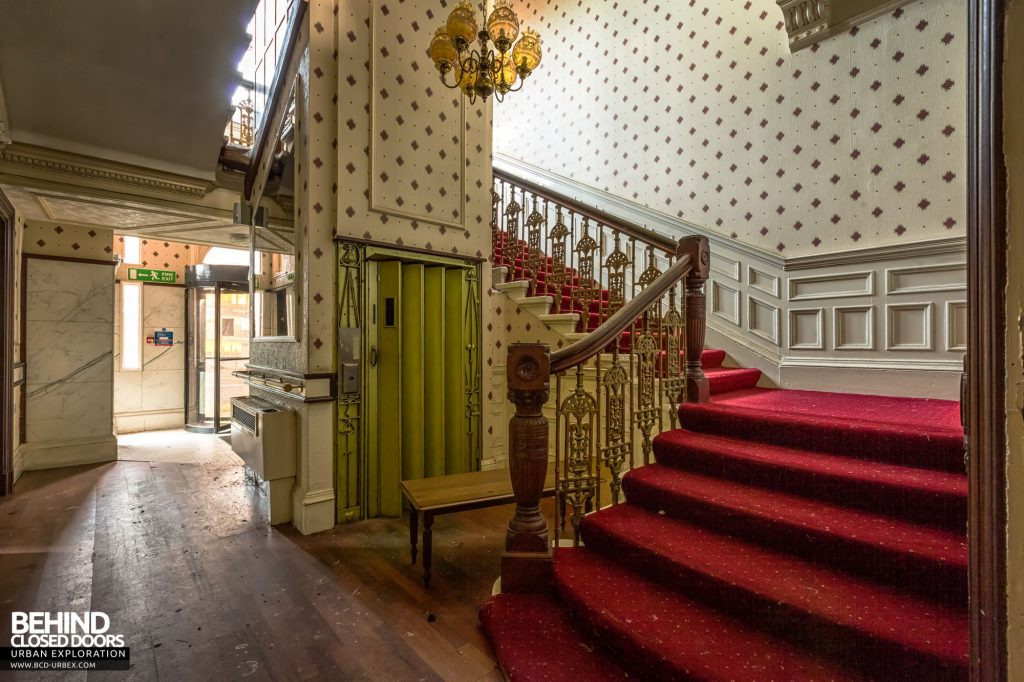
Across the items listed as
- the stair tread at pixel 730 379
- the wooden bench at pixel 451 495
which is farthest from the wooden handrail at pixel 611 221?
the wooden bench at pixel 451 495

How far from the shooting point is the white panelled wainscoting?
320cm

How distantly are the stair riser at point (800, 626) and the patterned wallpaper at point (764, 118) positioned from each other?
10.4 feet

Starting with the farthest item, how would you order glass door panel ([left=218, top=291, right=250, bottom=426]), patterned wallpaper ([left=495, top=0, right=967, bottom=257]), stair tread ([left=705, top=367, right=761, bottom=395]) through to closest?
glass door panel ([left=218, top=291, right=250, bottom=426]), stair tread ([left=705, top=367, right=761, bottom=395]), patterned wallpaper ([left=495, top=0, right=967, bottom=257])

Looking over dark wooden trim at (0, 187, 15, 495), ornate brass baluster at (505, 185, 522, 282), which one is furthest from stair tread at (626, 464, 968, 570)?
dark wooden trim at (0, 187, 15, 495)

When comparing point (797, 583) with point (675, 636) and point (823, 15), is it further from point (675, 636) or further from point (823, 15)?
point (823, 15)

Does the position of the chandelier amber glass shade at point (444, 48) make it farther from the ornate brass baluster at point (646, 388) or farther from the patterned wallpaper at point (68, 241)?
the patterned wallpaper at point (68, 241)

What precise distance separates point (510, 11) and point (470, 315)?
2057 mm

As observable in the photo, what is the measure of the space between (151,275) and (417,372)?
5741 millimetres

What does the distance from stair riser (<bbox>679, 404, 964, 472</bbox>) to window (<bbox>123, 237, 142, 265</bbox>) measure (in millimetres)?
7813

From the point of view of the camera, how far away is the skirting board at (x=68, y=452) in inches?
182

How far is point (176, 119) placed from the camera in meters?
3.28

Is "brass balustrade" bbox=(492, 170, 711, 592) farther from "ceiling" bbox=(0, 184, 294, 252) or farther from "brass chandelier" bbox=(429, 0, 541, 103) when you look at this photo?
"ceiling" bbox=(0, 184, 294, 252)

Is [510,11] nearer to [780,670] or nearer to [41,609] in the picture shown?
[780,670]

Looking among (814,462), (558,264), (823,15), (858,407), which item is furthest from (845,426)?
(823,15)
